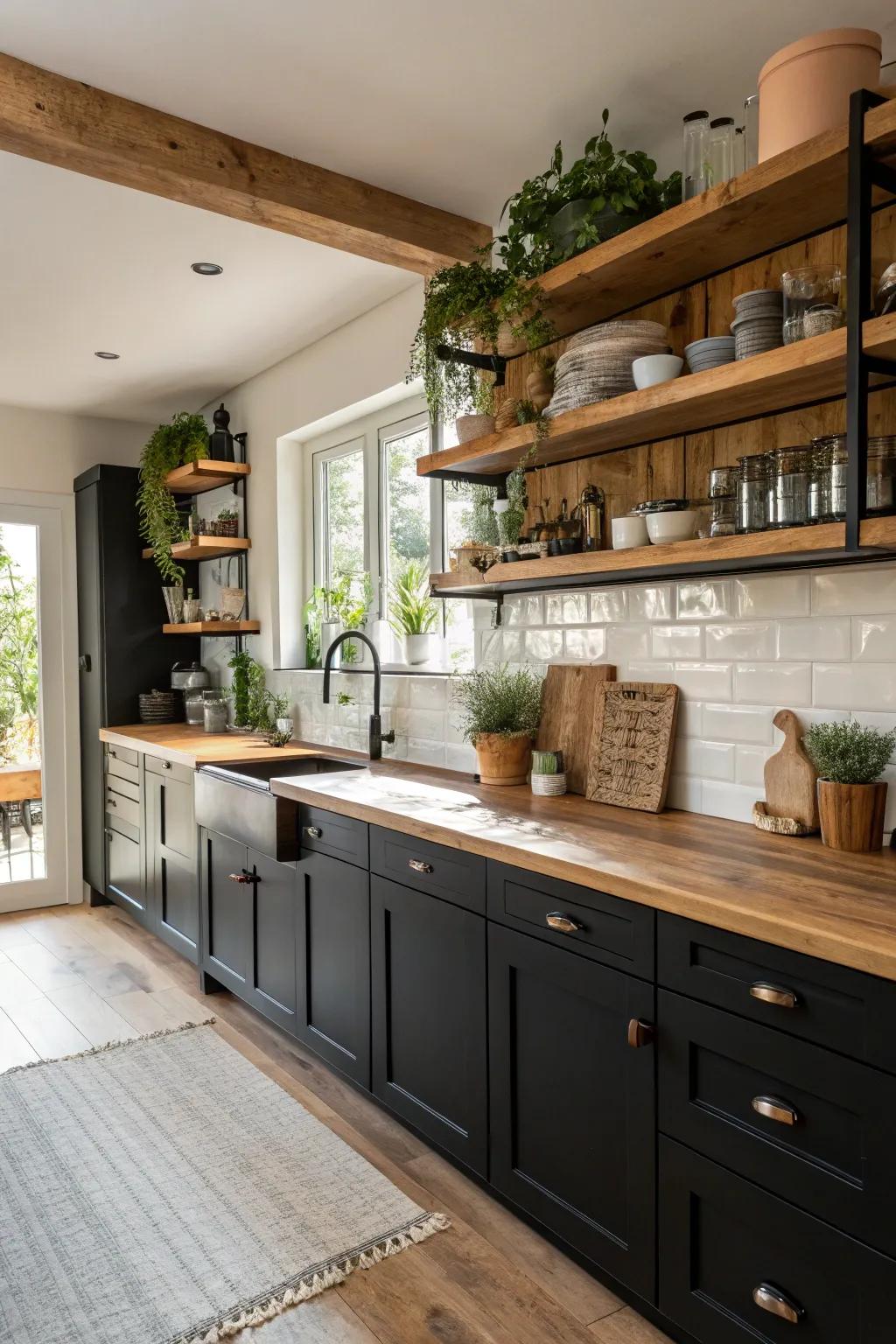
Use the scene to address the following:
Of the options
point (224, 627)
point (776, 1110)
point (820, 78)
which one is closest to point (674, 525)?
point (820, 78)

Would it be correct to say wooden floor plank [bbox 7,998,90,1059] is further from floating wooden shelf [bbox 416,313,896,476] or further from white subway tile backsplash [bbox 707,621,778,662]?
white subway tile backsplash [bbox 707,621,778,662]

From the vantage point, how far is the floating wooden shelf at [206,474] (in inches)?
181

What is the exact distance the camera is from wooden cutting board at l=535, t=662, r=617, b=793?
265cm

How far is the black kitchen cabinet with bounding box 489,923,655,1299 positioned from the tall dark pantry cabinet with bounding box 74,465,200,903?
11.1 feet

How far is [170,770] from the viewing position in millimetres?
4020

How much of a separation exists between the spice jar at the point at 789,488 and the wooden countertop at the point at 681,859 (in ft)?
2.21

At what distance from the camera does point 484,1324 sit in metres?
1.84

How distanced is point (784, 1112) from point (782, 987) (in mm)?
194

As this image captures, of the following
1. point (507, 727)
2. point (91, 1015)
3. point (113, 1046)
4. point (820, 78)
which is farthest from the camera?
point (91, 1015)

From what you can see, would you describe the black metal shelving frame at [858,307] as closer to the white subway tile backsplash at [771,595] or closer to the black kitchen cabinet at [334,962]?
the white subway tile backsplash at [771,595]

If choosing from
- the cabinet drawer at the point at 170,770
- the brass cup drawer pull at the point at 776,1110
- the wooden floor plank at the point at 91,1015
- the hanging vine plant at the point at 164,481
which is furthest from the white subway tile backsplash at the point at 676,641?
the hanging vine plant at the point at 164,481

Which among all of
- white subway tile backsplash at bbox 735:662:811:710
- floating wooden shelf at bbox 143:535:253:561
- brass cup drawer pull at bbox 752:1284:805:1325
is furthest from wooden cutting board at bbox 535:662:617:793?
floating wooden shelf at bbox 143:535:253:561

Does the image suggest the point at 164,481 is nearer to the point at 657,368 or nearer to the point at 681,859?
the point at 657,368

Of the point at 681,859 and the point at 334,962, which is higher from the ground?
the point at 681,859
